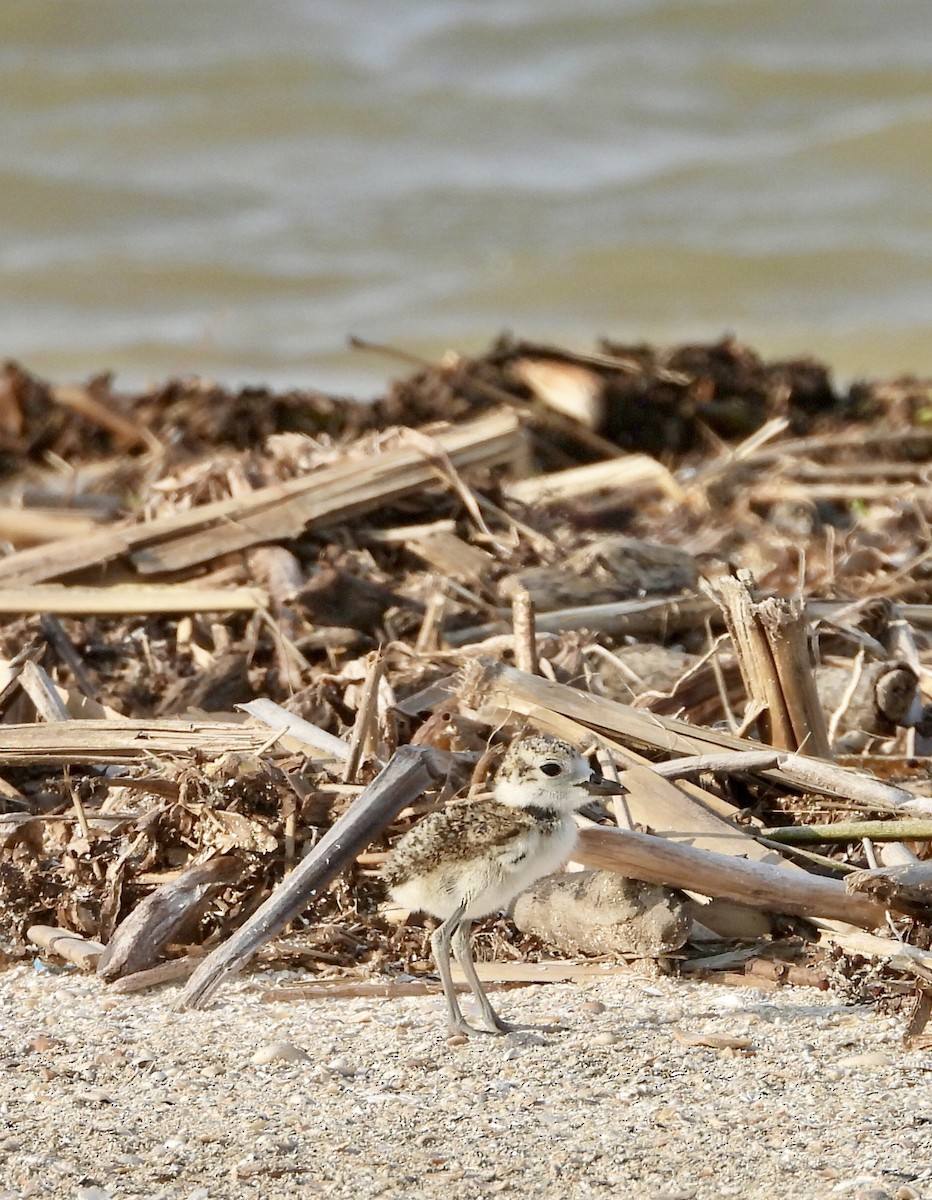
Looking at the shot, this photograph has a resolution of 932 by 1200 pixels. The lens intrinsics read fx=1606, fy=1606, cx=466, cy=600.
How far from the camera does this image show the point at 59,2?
27.8 m

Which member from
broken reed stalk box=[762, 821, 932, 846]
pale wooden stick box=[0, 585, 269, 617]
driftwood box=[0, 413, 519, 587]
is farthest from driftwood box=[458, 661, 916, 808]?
driftwood box=[0, 413, 519, 587]

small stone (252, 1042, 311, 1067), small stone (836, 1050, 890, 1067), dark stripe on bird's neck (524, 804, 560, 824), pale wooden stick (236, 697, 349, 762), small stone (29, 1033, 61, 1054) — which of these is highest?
dark stripe on bird's neck (524, 804, 560, 824)

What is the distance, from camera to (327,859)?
3.66 m

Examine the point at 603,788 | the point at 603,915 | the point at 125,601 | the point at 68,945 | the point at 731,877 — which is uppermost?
the point at 603,788

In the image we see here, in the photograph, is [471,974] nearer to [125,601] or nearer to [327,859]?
[327,859]

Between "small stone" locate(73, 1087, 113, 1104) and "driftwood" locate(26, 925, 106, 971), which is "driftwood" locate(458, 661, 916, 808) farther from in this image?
"small stone" locate(73, 1087, 113, 1104)

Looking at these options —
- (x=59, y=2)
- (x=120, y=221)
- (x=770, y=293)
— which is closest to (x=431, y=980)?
(x=770, y=293)

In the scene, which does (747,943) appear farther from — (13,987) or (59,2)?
(59,2)

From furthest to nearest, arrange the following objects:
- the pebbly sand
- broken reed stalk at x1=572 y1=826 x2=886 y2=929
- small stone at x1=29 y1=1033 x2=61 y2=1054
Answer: broken reed stalk at x1=572 y1=826 x2=886 y2=929 < small stone at x1=29 y1=1033 x2=61 y2=1054 < the pebbly sand

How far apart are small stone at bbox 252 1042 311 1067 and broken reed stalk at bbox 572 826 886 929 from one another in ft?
2.62

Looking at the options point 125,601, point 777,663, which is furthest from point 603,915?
point 125,601

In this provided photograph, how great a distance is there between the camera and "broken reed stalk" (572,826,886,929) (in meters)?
3.63

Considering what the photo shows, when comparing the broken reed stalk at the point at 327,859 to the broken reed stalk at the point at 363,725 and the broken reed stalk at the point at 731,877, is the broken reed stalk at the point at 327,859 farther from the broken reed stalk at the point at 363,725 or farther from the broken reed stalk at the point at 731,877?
the broken reed stalk at the point at 731,877

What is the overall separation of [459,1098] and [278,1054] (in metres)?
0.41
